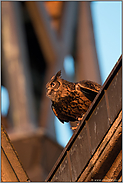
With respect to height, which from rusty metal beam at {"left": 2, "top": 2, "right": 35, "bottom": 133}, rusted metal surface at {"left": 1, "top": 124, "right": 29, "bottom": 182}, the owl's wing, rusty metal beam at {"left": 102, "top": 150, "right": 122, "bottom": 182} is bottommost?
rusty metal beam at {"left": 2, "top": 2, "right": 35, "bottom": 133}

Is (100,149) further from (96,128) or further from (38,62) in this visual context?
(38,62)

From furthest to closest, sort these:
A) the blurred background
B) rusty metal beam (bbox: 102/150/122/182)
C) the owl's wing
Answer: the blurred background → the owl's wing → rusty metal beam (bbox: 102/150/122/182)

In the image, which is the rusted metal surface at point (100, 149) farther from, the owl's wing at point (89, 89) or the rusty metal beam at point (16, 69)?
the rusty metal beam at point (16, 69)

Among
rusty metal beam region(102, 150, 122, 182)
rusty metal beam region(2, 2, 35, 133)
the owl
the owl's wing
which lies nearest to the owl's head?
the owl

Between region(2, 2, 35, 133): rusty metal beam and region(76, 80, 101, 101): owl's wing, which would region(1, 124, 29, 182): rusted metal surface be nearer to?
region(76, 80, 101, 101): owl's wing

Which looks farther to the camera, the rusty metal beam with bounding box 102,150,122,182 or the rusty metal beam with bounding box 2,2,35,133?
the rusty metal beam with bounding box 2,2,35,133

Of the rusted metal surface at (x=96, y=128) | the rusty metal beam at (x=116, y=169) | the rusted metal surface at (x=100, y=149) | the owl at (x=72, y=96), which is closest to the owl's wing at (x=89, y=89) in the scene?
the owl at (x=72, y=96)
